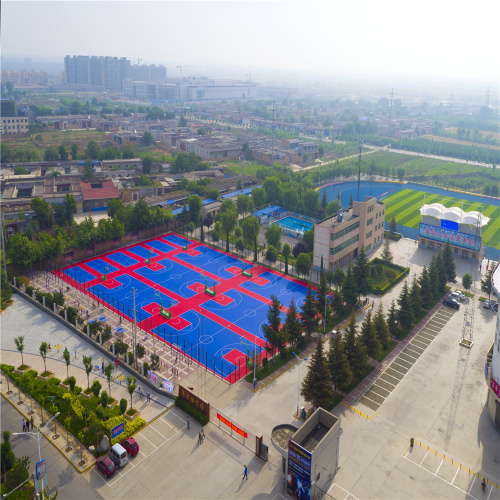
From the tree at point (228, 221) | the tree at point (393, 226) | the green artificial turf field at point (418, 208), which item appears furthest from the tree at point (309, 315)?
the green artificial turf field at point (418, 208)

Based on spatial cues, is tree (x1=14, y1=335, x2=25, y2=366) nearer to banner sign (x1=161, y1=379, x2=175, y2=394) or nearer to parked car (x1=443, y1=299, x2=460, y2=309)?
banner sign (x1=161, y1=379, x2=175, y2=394)

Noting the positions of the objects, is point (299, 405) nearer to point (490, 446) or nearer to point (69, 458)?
point (490, 446)

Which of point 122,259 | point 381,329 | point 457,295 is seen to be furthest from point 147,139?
point 381,329

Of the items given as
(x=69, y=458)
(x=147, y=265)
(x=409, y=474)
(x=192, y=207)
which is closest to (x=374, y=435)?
(x=409, y=474)

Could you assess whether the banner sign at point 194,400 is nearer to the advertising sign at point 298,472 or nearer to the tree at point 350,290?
the advertising sign at point 298,472

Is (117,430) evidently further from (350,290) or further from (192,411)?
(350,290)
